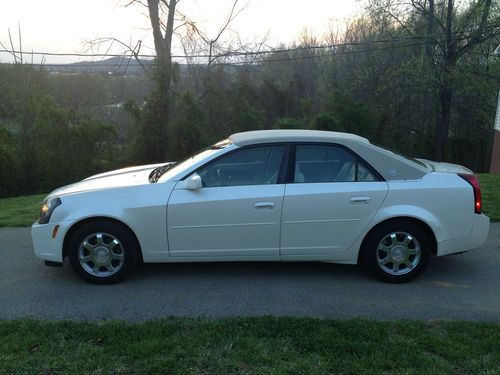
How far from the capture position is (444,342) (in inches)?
144

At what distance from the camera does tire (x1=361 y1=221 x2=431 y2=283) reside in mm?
5086

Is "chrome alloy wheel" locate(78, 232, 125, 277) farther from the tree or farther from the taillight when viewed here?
the tree

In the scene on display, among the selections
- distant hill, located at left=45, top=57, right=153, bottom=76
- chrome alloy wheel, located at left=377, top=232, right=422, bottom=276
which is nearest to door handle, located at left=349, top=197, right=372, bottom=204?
chrome alloy wheel, located at left=377, top=232, right=422, bottom=276

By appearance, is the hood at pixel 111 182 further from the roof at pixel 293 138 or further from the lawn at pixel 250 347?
the lawn at pixel 250 347

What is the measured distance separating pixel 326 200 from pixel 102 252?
2252 mm

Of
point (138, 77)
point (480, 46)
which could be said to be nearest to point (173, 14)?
point (138, 77)

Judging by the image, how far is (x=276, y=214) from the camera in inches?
196

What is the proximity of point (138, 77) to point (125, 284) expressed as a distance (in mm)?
23851

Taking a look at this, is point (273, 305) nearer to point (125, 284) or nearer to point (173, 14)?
point (125, 284)

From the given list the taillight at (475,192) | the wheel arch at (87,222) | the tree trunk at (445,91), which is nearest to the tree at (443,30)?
the tree trunk at (445,91)

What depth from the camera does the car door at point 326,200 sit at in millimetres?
4996

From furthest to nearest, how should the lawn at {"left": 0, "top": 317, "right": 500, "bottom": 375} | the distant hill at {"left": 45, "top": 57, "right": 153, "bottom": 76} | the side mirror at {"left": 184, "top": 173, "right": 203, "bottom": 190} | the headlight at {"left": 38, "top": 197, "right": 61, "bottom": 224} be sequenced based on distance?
the distant hill at {"left": 45, "top": 57, "right": 153, "bottom": 76} < the headlight at {"left": 38, "top": 197, "right": 61, "bottom": 224} < the side mirror at {"left": 184, "top": 173, "right": 203, "bottom": 190} < the lawn at {"left": 0, "top": 317, "right": 500, "bottom": 375}

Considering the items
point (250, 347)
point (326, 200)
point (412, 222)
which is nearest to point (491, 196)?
point (412, 222)

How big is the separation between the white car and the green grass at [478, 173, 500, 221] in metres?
3.25
